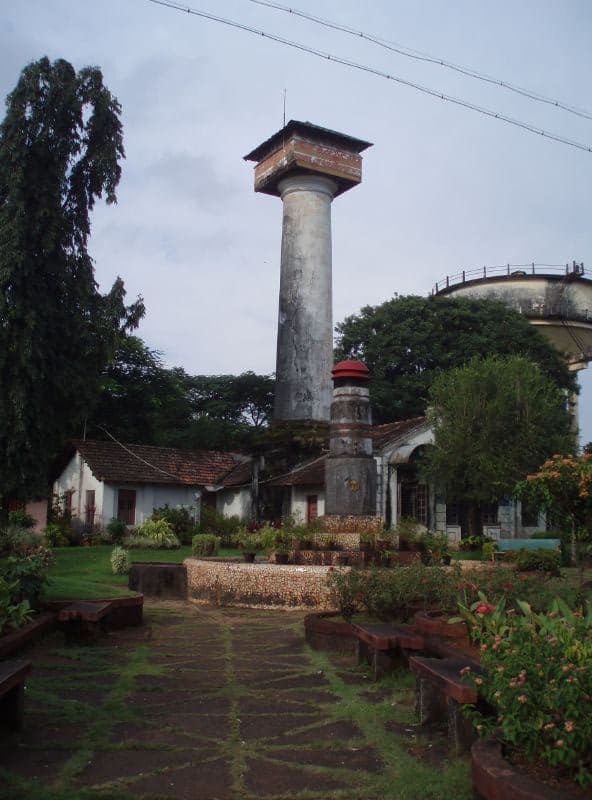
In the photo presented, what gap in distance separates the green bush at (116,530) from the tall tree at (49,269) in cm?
539

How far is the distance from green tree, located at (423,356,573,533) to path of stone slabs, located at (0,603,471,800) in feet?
52.7

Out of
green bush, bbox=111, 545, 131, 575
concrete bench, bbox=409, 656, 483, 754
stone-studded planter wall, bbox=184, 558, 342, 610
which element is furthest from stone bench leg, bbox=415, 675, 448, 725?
green bush, bbox=111, 545, 131, 575

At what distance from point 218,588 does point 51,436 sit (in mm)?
10091

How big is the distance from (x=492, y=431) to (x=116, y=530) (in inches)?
493

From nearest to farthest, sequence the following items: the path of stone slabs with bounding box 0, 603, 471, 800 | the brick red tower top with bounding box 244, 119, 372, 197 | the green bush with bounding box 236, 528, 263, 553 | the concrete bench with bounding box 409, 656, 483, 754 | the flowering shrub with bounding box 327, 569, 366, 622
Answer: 1. the path of stone slabs with bounding box 0, 603, 471, 800
2. the concrete bench with bounding box 409, 656, 483, 754
3. the flowering shrub with bounding box 327, 569, 366, 622
4. the green bush with bounding box 236, 528, 263, 553
5. the brick red tower top with bounding box 244, 119, 372, 197

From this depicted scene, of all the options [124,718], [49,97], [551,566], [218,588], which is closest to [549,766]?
[124,718]

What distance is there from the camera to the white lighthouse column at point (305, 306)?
28953mm

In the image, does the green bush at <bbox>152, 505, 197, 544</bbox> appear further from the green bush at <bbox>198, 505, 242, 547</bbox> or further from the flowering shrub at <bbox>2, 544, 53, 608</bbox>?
the flowering shrub at <bbox>2, 544, 53, 608</bbox>

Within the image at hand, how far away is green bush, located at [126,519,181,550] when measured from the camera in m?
24.7

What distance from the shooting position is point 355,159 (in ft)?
99.0

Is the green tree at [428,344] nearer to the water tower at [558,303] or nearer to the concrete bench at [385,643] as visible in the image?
the water tower at [558,303]

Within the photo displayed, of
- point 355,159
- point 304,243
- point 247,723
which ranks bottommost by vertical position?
point 247,723

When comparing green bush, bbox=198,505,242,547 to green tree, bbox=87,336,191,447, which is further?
green tree, bbox=87,336,191,447

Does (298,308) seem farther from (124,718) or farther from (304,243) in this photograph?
(124,718)
